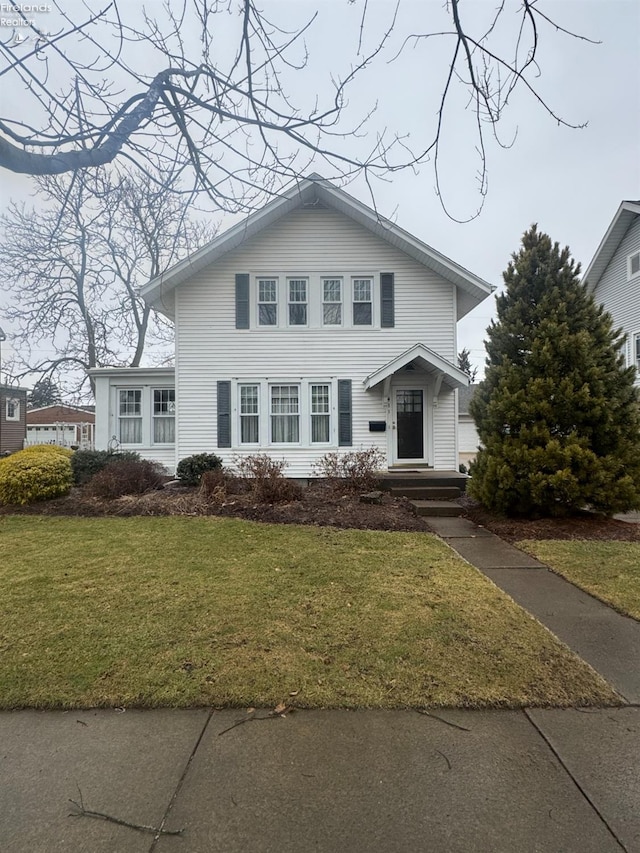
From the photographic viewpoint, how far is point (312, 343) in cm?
1200

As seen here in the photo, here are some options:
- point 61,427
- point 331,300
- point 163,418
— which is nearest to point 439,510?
point 331,300

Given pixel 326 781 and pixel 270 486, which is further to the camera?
pixel 270 486

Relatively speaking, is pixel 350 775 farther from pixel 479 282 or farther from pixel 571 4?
pixel 479 282

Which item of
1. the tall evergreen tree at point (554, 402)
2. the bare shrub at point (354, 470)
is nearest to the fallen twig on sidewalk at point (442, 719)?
the tall evergreen tree at point (554, 402)

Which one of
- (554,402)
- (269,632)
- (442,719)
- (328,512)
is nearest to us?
(442,719)

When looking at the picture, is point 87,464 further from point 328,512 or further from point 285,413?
point 328,512

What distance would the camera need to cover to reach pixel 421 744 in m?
2.33

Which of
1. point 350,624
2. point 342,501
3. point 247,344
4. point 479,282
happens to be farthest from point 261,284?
point 350,624

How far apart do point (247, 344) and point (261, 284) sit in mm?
1725

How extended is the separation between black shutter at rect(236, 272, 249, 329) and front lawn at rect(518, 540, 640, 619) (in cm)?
879

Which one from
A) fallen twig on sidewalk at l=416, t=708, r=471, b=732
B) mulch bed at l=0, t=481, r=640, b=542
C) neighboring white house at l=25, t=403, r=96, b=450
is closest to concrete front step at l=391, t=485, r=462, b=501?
mulch bed at l=0, t=481, r=640, b=542

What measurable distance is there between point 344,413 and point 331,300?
3151 millimetres

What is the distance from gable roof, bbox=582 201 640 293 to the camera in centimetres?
1491

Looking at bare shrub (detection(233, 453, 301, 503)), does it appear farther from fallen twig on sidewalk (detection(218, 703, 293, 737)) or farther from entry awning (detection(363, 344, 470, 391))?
fallen twig on sidewalk (detection(218, 703, 293, 737))
